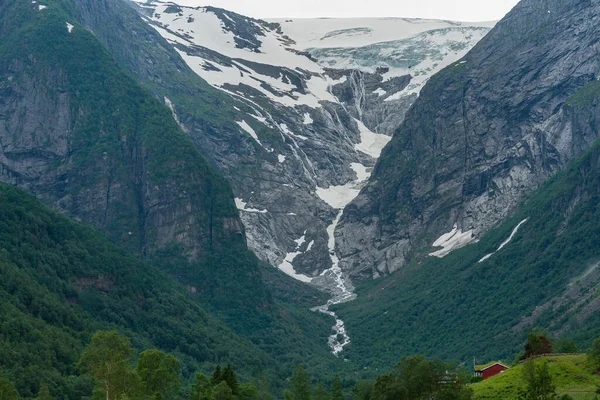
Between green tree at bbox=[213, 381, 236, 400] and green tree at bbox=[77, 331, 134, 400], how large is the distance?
26.1ft

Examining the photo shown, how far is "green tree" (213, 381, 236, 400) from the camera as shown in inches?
4023

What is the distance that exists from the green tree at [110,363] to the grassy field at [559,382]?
33.6 metres

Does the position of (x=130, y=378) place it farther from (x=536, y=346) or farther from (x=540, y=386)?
(x=536, y=346)

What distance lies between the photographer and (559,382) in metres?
108

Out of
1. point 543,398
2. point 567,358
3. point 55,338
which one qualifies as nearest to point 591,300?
point 567,358

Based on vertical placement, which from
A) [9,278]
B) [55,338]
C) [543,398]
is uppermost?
[9,278]

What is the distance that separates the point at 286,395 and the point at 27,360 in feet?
136

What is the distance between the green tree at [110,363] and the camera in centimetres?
10181

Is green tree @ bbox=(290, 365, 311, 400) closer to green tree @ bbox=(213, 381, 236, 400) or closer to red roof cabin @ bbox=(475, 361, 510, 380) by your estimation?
red roof cabin @ bbox=(475, 361, 510, 380)

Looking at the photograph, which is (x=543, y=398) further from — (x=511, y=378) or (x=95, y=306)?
(x=95, y=306)

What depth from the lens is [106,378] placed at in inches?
4023

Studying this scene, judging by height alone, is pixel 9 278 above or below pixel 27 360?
above

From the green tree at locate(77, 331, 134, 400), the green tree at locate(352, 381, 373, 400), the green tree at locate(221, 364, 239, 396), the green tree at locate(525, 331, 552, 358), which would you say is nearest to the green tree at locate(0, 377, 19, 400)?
the green tree at locate(77, 331, 134, 400)

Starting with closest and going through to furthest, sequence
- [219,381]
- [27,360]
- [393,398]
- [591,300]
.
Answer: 1. [393,398]
2. [219,381]
3. [27,360]
4. [591,300]
